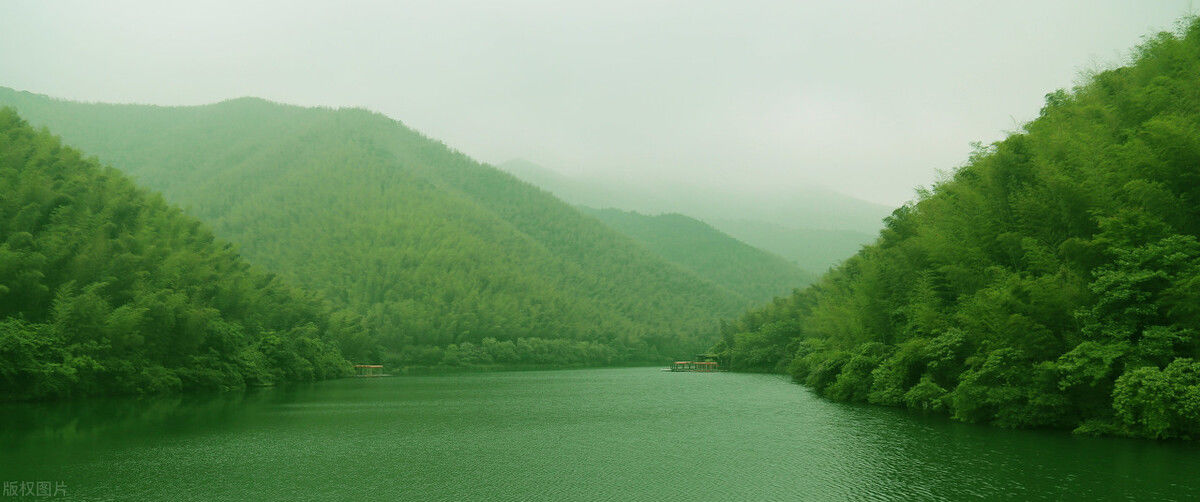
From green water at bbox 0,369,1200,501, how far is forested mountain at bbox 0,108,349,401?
10.6ft

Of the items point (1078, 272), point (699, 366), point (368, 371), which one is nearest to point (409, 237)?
point (368, 371)

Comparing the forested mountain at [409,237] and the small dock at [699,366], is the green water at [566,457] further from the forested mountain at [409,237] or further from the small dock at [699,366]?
the small dock at [699,366]

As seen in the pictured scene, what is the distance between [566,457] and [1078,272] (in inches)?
673

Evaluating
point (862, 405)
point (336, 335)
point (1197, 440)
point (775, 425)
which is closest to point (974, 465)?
point (1197, 440)

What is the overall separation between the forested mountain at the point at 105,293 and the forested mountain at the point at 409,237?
1304 inches

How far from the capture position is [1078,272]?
2533cm

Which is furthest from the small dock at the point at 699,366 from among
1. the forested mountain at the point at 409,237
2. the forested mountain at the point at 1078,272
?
the forested mountain at the point at 1078,272

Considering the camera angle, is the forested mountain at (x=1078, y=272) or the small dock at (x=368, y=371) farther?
the small dock at (x=368, y=371)

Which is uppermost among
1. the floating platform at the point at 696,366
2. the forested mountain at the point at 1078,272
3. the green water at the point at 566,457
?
the forested mountain at the point at 1078,272

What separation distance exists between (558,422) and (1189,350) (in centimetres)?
2066

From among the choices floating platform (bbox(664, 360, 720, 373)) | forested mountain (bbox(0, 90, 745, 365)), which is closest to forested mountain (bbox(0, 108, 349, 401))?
forested mountain (bbox(0, 90, 745, 365))

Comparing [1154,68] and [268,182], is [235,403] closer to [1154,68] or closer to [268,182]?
[1154,68]

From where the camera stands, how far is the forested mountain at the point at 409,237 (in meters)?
119

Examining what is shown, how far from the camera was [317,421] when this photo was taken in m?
31.7
